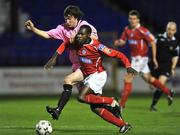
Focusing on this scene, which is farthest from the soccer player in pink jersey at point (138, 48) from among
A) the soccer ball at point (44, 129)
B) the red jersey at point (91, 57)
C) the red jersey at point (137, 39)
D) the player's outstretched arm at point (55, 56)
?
the soccer ball at point (44, 129)

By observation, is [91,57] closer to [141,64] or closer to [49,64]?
[49,64]

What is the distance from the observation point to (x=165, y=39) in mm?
15539

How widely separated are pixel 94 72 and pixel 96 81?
185 millimetres

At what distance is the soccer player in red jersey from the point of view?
10156 millimetres

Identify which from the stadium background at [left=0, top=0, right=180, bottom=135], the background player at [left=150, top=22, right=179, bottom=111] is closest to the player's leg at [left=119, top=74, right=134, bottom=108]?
the stadium background at [left=0, top=0, right=180, bottom=135]

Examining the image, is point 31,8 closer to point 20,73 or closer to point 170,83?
point 20,73

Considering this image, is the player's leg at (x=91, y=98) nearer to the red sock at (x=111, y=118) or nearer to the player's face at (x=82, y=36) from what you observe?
the red sock at (x=111, y=118)

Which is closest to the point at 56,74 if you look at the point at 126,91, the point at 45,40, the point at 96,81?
the point at 45,40

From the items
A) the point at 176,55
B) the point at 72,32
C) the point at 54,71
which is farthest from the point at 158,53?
the point at 54,71

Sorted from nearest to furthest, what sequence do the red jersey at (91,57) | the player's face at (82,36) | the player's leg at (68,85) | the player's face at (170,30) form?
the player's face at (82,36) → the red jersey at (91,57) → the player's leg at (68,85) → the player's face at (170,30)

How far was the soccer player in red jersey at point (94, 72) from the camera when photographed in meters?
10.2

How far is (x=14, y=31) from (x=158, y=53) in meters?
10.2

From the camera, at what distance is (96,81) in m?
10.4

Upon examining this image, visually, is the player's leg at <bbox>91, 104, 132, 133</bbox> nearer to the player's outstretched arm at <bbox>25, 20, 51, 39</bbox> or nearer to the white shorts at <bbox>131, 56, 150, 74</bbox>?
the player's outstretched arm at <bbox>25, 20, 51, 39</bbox>
